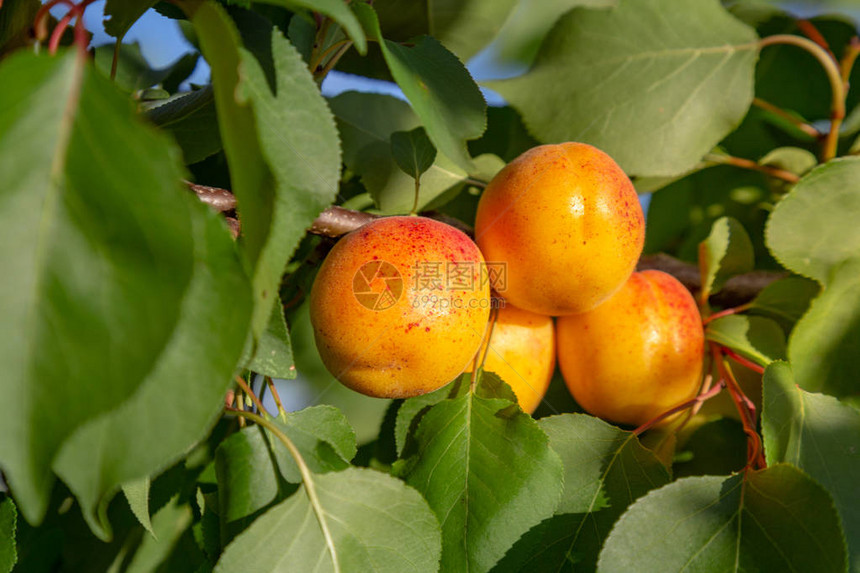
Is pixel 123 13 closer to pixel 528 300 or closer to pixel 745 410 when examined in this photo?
pixel 528 300

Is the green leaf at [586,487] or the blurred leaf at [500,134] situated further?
the blurred leaf at [500,134]

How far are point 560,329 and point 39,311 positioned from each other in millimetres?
509

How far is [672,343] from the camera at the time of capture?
647 millimetres

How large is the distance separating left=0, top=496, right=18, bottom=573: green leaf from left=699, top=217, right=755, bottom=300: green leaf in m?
0.70

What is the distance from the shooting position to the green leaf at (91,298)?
0.26 metres

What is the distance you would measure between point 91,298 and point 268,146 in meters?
0.12

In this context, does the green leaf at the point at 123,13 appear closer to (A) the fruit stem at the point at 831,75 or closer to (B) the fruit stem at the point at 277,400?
(B) the fruit stem at the point at 277,400

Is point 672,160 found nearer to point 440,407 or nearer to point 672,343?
point 672,343

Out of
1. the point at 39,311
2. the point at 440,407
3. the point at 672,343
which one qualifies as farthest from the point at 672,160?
the point at 39,311

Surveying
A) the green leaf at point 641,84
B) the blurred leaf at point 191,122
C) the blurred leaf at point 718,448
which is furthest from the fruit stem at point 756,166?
the blurred leaf at point 191,122

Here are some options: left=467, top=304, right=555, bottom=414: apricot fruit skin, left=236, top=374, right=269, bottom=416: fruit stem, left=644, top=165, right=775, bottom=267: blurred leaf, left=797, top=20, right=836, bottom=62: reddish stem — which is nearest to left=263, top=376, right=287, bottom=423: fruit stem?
left=236, top=374, right=269, bottom=416: fruit stem

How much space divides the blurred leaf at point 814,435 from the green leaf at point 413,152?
36cm

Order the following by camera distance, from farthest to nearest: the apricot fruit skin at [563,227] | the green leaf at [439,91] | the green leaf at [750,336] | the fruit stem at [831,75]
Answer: the fruit stem at [831,75]
the green leaf at [750,336]
the apricot fruit skin at [563,227]
the green leaf at [439,91]

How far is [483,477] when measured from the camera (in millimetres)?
546
